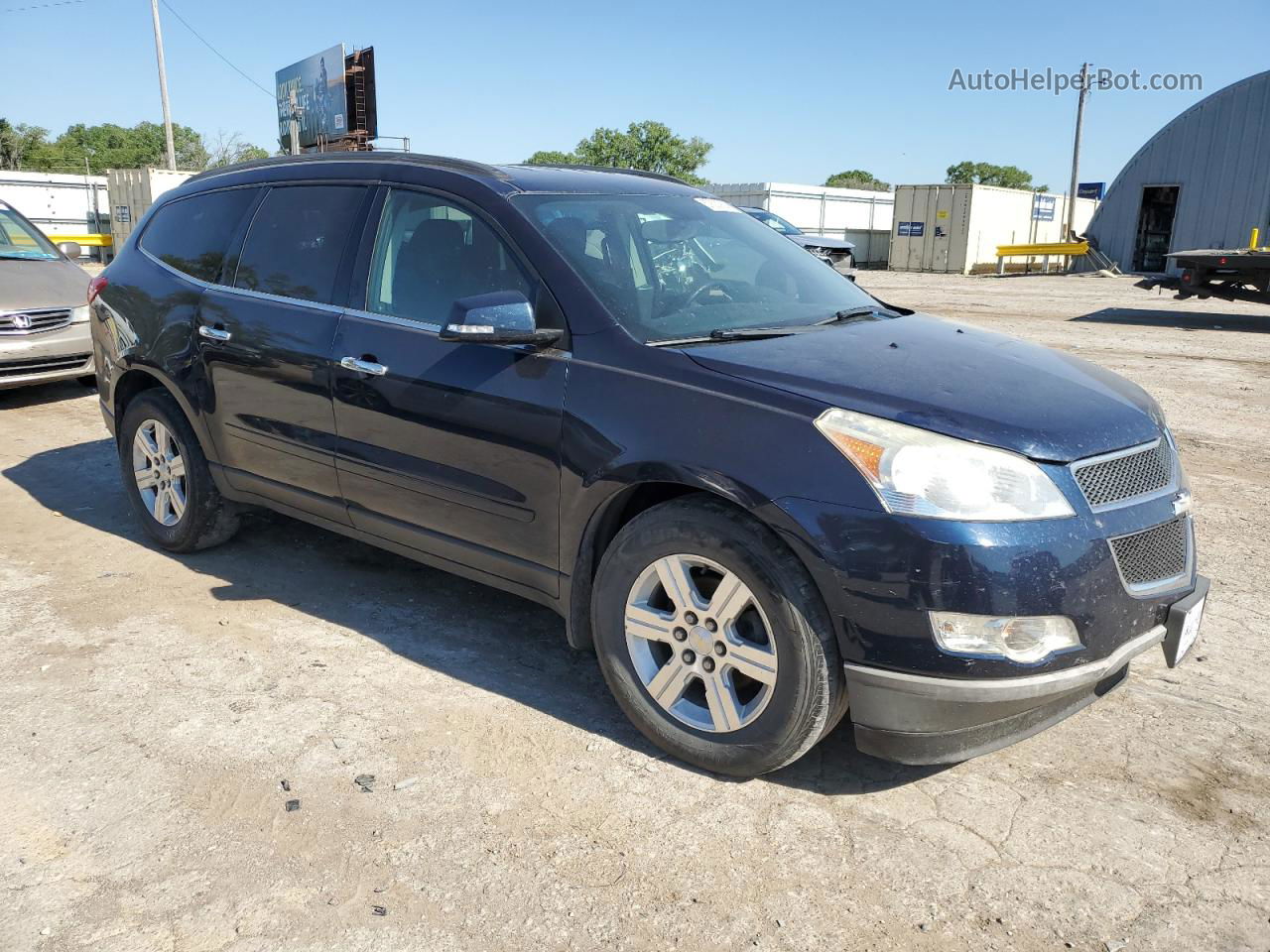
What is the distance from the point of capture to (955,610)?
100 inches

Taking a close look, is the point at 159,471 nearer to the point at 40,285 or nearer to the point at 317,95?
the point at 40,285

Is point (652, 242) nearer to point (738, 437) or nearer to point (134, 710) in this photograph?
point (738, 437)

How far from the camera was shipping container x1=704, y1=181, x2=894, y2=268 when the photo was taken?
4091cm

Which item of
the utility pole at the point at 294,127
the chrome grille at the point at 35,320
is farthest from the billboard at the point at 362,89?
the chrome grille at the point at 35,320

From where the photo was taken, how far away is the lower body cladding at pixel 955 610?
254 centimetres

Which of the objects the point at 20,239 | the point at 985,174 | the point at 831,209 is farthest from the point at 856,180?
the point at 20,239

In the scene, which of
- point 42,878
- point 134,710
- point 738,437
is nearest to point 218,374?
point 134,710

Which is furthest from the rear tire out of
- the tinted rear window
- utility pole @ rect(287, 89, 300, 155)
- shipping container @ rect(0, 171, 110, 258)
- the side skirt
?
shipping container @ rect(0, 171, 110, 258)

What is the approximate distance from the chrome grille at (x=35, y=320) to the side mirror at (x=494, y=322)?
6.66m

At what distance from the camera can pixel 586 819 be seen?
Result: 2.83 m

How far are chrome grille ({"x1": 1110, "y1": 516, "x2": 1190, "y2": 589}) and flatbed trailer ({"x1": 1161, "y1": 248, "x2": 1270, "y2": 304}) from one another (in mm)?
14228

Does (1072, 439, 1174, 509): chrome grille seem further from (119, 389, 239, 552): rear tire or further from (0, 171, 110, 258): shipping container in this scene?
(0, 171, 110, 258): shipping container

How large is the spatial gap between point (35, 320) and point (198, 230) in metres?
4.54

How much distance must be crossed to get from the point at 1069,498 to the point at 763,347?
102cm
